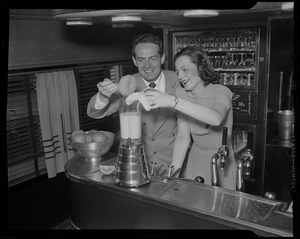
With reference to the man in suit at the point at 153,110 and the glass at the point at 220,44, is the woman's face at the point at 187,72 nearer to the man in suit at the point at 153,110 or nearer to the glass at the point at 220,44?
the man in suit at the point at 153,110

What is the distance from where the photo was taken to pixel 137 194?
106 centimetres

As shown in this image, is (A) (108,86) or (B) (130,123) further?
(A) (108,86)

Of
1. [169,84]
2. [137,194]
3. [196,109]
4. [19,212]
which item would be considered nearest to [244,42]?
[169,84]

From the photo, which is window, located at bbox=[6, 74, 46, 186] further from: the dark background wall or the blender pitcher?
the blender pitcher

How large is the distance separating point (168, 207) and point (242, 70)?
1.41 meters

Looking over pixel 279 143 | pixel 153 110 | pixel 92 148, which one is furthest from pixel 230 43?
pixel 92 148

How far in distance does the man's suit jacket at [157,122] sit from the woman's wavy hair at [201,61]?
0.70 feet

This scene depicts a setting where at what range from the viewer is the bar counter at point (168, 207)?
3.01 ft

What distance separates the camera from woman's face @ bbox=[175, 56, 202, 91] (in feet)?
4.09

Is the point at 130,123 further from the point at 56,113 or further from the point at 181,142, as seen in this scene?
the point at 56,113

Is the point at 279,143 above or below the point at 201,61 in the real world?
below

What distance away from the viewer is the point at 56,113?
2.06m
